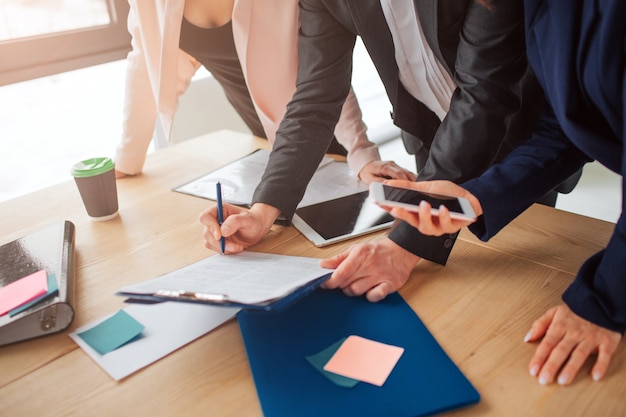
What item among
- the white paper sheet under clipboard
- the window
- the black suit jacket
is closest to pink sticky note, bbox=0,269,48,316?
the white paper sheet under clipboard

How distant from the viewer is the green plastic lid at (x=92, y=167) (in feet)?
3.75

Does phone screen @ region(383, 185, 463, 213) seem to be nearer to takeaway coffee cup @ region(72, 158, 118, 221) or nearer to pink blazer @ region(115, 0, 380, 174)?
pink blazer @ region(115, 0, 380, 174)

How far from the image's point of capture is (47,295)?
32.3 inches

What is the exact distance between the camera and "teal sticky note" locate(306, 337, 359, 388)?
0.67 metres

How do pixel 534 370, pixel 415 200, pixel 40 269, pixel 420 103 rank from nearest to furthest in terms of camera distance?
pixel 534 370, pixel 415 200, pixel 40 269, pixel 420 103

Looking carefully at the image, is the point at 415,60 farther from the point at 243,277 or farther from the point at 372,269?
the point at 243,277

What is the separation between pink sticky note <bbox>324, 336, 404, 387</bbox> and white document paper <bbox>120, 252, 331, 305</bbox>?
111 mm

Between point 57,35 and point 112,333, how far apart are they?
1567mm

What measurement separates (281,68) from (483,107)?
60 cm

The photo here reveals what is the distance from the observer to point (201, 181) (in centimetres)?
137

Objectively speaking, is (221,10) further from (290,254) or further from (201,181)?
(290,254)

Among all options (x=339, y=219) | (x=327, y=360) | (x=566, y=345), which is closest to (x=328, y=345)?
(x=327, y=360)

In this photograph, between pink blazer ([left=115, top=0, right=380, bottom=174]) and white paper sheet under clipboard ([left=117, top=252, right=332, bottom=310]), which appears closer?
white paper sheet under clipboard ([left=117, top=252, right=332, bottom=310])

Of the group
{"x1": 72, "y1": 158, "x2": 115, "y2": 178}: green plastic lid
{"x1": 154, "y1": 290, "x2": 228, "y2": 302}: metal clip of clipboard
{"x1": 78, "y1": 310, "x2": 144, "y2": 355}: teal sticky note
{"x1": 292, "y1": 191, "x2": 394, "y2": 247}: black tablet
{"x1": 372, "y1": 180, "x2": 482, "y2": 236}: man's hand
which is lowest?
{"x1": 292, "y1": 191, "x2": 394, "y2": 247}: black tablet
